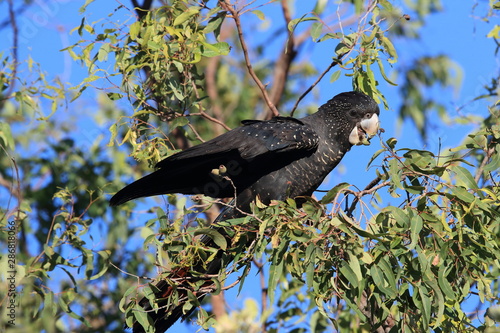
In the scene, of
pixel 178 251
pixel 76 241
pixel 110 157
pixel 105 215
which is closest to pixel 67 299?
pixel 76 241

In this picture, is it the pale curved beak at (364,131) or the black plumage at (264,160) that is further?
the pale curved beak at (364,131)

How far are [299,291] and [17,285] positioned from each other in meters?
2.00

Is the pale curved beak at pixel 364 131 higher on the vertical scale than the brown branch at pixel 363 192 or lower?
higher

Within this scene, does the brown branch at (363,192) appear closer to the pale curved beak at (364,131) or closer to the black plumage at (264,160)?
the black plumage at (264,160)

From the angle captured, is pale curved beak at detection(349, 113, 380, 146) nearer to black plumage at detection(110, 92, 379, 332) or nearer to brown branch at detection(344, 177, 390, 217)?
black plumage at detection(110, 92, 379, 332)

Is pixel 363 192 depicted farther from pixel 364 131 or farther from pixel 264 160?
pixel 364 131

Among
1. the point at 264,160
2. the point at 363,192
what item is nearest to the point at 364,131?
the point at 264,160

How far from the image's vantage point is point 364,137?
13.6 ft

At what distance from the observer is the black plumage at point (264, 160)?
3775mm

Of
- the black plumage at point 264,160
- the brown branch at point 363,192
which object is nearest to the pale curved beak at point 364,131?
the black plumage at point 264,160

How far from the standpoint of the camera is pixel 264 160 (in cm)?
388

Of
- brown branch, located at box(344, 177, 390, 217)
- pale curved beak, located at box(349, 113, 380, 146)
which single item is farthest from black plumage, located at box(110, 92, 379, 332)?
brown branch, located at box(344, 177, 390, 217)

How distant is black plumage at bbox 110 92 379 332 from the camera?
3775mm

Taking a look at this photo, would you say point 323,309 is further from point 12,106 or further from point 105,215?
point 12,106
